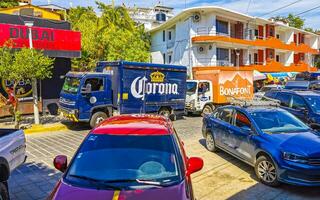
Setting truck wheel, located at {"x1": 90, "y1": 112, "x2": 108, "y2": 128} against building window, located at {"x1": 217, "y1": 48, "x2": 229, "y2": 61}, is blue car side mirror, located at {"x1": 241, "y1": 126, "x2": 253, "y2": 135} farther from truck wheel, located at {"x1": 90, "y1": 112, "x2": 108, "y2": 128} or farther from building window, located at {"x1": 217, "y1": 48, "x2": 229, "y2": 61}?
building window, located at {"x1": 217, "y1": 48, "x2": 229, "y2": 61}

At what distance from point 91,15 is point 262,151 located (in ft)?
75.8

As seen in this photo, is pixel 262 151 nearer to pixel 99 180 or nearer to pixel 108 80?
pixel 99 180

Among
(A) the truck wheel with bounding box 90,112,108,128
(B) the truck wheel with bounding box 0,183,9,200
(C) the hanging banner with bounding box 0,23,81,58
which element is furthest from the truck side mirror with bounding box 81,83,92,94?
(B) the truck wheel with bounding box 0,183,9,200

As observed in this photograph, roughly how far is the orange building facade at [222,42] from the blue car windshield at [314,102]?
1567 cm

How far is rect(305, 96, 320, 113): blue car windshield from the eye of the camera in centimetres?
1058

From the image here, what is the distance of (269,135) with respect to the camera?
6898 mm

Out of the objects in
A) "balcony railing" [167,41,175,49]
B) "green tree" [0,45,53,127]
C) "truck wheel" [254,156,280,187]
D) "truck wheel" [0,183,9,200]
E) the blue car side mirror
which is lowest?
"truck wheel" [254,156,280,187]

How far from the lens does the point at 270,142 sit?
668 cm

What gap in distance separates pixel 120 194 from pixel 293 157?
4.17 metres

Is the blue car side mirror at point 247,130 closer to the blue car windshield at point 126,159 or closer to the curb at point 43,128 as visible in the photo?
the blue car windshield at point 126,159

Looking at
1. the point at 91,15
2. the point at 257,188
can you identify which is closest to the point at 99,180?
the point at 257,188

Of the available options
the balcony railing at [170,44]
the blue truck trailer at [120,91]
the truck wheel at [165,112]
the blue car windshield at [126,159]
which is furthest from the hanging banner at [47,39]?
the balcony railing at [170,44]

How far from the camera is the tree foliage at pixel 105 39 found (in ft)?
76.3

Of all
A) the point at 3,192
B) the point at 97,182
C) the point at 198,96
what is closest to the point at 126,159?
the point at 97,182
